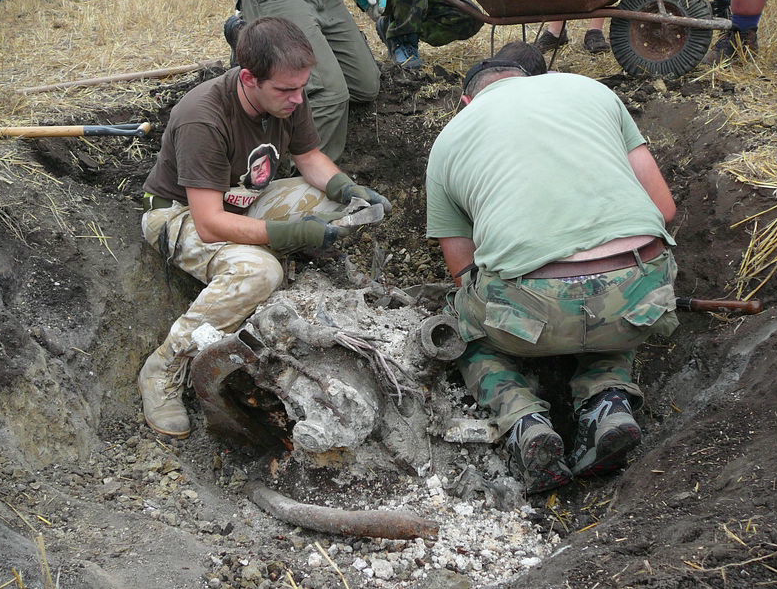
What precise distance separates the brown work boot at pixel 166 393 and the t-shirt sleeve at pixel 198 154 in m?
0.77

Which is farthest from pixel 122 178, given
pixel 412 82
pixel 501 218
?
pixel 501 218

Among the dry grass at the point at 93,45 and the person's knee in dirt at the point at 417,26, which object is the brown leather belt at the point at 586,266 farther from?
the dry grass at the point at 93,45

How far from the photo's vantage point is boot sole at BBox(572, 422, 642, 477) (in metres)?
2.74

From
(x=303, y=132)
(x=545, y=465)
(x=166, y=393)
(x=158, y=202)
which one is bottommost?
(x=166, y=393)

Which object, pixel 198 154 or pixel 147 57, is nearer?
pixel 198 154

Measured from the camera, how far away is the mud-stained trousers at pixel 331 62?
14.5 ft

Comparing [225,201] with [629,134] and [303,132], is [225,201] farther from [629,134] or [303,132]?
[629,134]

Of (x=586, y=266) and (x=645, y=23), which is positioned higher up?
(x=645, y=23)

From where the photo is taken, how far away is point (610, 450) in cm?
278

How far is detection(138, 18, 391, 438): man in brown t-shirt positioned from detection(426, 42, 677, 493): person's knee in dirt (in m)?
0.74

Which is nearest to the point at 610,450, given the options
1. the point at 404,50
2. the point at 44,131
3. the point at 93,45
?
the point at 44,131

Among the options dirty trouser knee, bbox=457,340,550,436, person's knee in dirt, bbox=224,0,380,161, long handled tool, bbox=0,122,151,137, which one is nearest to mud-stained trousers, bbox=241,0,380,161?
person's knee in dirt, bbox=224,0,380,161

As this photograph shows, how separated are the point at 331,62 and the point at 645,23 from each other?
2.05 m

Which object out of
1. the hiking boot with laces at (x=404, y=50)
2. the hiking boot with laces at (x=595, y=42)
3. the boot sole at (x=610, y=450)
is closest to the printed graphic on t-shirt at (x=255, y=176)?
the boot sole at (x=610, y=450)
